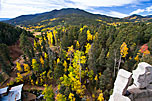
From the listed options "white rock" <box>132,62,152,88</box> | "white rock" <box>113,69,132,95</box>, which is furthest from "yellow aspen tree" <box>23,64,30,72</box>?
"white rock" <box>132,62,152,88</box>

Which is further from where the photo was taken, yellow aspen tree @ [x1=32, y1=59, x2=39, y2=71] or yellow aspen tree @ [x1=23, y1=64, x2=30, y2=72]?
yellow aspen tree @ [x1=23, y1=64, x2=30, y2=72]

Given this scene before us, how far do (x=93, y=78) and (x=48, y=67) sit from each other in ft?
55.9

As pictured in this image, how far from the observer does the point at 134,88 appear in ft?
15.5

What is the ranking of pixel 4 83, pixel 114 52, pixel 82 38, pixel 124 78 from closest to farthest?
pixel 124 78 < pixel 114 52 < pixel 4 83 < pixel 82 38

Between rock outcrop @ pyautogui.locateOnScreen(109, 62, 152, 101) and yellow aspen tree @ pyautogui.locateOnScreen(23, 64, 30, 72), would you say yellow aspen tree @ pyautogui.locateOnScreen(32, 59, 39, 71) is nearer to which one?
yellow aspen tree @ pyautogui.locateOnScreen(23, 64, 30, 72)

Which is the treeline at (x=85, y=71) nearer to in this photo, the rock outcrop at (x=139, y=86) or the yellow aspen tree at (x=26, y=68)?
the yellow aspen tree at (x=26, y=68)

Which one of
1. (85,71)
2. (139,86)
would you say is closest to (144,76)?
(139,86)

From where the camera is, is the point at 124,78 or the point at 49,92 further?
the point at 49,92

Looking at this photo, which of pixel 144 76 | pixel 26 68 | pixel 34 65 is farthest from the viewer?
pixel 26 68

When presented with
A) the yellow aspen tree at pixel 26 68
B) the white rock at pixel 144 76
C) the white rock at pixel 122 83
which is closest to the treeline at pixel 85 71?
the yellow aspen tree at pixel 26 68

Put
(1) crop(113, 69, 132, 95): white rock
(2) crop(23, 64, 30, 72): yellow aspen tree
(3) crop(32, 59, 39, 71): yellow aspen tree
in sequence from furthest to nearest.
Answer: (2) crop(23, 64, 30, 72): yellow aspen tree < (3) crop(32, 59, 39, 71): yellow aspen tree < (1) crop(113, 69, 132, 95): white rock

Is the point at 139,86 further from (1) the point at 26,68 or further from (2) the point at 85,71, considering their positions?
(1) the point at 26,68

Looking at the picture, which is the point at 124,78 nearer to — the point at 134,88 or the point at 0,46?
the point at 134,88

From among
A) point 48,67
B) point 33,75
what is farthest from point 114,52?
point 33,75
